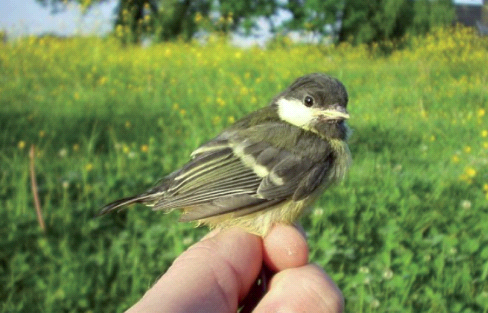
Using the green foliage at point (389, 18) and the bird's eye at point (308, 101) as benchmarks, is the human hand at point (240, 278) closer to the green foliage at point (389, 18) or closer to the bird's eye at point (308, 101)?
the bird's eye at point (308, 101)

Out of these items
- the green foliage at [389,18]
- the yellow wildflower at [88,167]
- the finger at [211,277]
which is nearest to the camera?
the finger at [211,277]

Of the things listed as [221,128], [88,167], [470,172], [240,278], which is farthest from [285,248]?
[221,128]

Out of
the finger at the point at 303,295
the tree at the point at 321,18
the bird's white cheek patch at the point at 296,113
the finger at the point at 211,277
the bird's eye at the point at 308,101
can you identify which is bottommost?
the tree at the point at 321,18

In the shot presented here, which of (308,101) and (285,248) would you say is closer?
(285,248)

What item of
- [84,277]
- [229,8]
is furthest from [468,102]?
[229,8]

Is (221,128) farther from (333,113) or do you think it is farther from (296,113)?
(333,113)

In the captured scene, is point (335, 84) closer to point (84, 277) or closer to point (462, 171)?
point (84, 277)

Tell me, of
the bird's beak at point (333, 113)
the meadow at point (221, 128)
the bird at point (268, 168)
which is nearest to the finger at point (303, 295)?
the bird at point (268, 168)
